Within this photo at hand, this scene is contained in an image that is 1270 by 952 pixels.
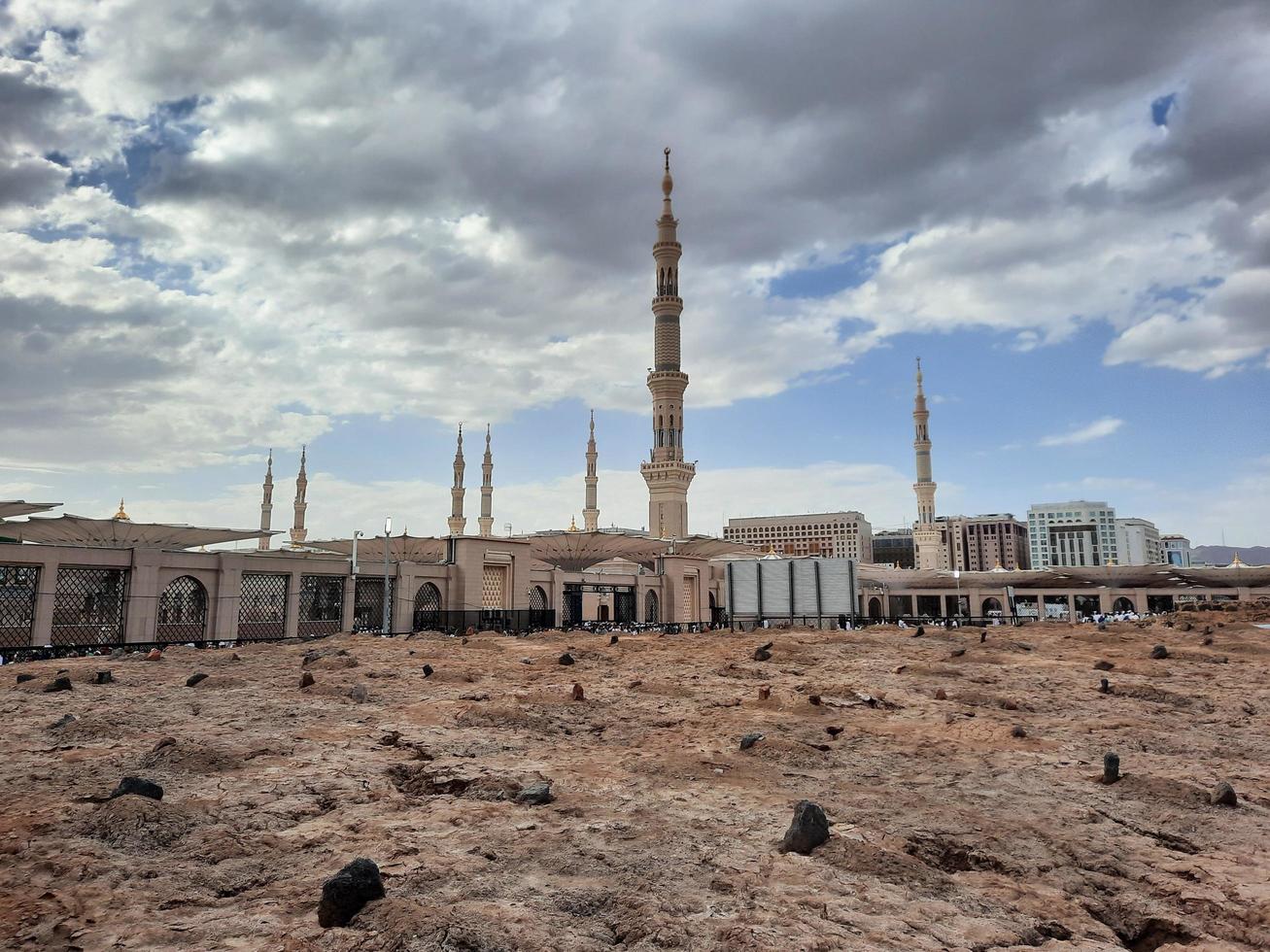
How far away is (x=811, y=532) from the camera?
182125mm

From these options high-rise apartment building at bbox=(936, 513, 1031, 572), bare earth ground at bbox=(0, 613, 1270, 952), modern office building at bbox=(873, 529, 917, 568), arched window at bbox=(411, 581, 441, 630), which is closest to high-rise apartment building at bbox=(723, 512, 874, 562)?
modern office building at bbox=(873, 529, 917, 568)

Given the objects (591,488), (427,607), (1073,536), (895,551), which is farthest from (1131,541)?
(427,607)

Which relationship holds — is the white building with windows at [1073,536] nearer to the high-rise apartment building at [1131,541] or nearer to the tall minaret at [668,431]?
the high-rise apartment building at [1131,541]

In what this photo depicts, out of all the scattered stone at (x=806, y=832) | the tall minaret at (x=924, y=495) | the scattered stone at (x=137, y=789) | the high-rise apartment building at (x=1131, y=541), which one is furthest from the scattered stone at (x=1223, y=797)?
the high-rise apartment building at (x=1131, y=541)

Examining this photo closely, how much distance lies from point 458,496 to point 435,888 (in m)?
97.4

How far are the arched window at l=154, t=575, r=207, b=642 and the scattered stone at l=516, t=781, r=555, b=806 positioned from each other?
78.6 feet

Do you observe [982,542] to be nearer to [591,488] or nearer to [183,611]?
[591,488]

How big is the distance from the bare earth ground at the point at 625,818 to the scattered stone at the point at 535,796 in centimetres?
14

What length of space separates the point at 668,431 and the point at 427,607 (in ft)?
152

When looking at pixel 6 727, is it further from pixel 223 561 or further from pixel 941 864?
pixel 223 561

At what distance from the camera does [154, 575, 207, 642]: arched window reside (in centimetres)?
2756

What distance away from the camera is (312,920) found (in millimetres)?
5668

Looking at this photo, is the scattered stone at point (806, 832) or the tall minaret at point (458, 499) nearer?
the scattered stone at point (806, 832)

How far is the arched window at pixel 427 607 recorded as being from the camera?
121 feet
